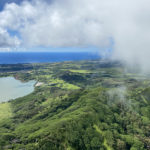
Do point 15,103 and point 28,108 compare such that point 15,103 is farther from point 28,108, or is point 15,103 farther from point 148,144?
point 148,144

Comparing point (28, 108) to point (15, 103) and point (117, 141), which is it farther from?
point (117, 141)

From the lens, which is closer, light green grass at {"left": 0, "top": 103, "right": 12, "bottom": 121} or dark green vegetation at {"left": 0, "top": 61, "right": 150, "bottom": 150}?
dark green vegetation at {"left": 0, "top": 61, "right": 150, "bottom": 150}

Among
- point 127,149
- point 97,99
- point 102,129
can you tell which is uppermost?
point 97,99

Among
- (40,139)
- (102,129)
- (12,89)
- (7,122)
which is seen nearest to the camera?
(40,139)

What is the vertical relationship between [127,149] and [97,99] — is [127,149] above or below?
below

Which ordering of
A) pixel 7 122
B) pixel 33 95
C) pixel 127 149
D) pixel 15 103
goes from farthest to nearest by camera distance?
1. pixel 33 95
2. pixel 15 103
3. pixel 7 122
4. pixel 127 149

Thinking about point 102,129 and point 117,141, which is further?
point 102,129

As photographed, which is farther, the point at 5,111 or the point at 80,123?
the point at 5,111

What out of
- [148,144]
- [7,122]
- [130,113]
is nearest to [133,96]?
[130,113]

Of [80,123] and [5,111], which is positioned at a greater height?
[80,123]

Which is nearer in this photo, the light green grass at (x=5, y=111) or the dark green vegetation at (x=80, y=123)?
the dark green vegetation at (x=80, y=123)
